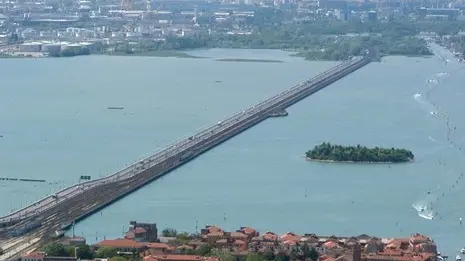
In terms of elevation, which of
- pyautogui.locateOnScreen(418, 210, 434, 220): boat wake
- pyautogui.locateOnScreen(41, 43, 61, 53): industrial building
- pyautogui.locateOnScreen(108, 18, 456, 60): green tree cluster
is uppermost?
pyautogui.locateOnScreen(418, 210, 434, 220): boat wake

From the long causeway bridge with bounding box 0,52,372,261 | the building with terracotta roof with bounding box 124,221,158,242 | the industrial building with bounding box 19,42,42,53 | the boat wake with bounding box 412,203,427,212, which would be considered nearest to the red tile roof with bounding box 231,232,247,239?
the building with terracotta roof with bounding box 124,221,158,242

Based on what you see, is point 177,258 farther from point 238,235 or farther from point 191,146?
point 191,146

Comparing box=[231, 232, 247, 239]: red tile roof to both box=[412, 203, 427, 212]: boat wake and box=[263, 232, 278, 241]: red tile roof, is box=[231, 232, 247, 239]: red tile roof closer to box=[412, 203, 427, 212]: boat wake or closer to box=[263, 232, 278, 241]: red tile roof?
box=[263, 232, 278, 241]: red tile roof

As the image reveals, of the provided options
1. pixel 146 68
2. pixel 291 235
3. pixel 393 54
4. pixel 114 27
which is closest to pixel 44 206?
pixel 291 235

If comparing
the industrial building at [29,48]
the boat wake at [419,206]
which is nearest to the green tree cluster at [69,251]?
the boat wake at [419,206]

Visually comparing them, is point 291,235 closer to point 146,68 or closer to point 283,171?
point 283,171

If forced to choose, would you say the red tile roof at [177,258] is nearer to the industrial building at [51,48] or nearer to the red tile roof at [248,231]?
the red tile roof at [248,231]

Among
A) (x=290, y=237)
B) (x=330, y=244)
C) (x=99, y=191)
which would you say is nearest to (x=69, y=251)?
(x=290, y=237)
